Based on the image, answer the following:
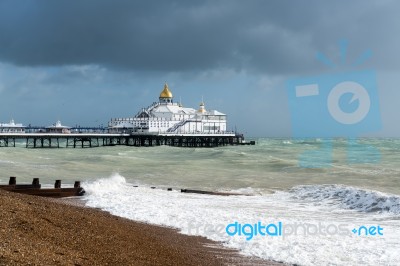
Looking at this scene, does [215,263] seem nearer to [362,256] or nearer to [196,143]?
[362,256]

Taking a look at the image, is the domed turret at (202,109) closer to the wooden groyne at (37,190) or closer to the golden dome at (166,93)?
the golden dome at (166,93)

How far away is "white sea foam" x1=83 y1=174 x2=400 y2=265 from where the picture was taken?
24.5 feet

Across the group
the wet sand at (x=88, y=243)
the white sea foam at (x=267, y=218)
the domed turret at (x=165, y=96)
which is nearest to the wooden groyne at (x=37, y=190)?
the white sea foam at (x=267, y=218)

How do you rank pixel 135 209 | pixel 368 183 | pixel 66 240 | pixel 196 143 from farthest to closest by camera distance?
pixel 196 143, pixel 368 183, pixel 135 209, pixel 66 240

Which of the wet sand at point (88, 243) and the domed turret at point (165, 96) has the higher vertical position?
the domed turret at point (165, 96)

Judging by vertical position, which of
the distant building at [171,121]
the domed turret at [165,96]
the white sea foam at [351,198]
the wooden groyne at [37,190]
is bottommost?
the white sea foam at [351,198]

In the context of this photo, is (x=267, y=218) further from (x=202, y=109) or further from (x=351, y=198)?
(x=202, y=109)

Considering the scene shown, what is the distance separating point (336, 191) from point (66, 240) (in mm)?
10881

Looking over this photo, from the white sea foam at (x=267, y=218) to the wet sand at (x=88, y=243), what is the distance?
611mm

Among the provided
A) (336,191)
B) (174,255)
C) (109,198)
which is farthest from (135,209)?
(336,191)

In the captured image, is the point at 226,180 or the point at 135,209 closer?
the point at 135,209

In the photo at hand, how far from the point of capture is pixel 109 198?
13.8 meters

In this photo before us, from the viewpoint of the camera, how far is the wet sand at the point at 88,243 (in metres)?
5.69

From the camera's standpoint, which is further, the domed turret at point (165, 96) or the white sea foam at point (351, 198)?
the domed turret at point (165, 96)
